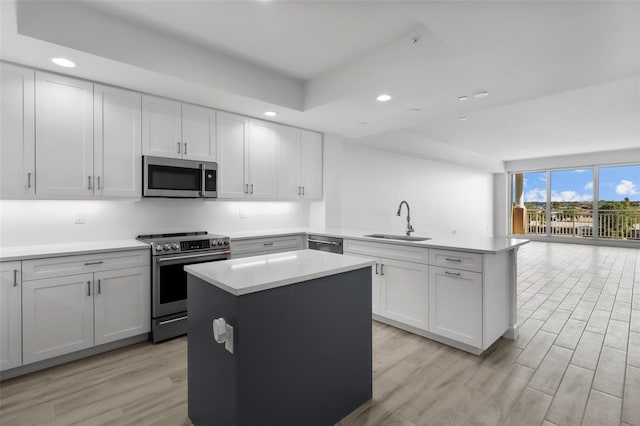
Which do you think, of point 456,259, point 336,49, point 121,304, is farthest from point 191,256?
point 456,259

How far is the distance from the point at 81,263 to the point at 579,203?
38.6ft

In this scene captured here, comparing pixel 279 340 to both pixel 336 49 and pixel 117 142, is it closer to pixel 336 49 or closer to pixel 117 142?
pixel 336 49

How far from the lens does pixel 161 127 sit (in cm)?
319

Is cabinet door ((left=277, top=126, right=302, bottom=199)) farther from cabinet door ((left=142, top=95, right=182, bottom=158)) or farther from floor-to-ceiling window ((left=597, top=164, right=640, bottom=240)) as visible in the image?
floor-to-ceiling window ((left=597, top=164, right=640, bottom=240))

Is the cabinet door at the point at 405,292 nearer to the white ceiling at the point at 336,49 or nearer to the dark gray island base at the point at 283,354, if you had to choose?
A: the dark gray island base at the point at 283,354

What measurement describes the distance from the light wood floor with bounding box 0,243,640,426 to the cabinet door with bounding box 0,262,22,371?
19 cm

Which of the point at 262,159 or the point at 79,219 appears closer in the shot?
the point at 79,219

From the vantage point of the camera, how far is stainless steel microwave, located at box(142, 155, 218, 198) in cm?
311

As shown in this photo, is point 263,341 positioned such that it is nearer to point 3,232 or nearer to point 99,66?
point 99,66

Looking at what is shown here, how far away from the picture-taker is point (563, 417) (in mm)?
1892

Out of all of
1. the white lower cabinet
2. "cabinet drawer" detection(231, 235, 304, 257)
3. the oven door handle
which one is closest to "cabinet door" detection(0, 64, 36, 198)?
the white lower cabinet

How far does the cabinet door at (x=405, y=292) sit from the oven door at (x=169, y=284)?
6.35 feet


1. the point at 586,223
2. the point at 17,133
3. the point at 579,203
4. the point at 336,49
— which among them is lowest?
the point at 586,223

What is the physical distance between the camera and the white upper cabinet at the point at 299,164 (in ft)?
14.1
